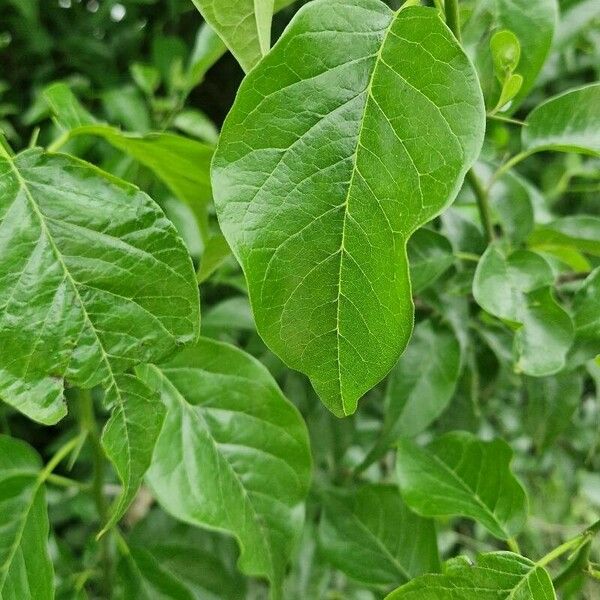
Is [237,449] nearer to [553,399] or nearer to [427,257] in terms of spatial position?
[427,257]

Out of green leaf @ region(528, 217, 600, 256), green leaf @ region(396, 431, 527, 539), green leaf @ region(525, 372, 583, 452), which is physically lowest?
green leaf @ region(525, 372, 583, 452)

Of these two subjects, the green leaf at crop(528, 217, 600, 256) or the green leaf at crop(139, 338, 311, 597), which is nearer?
the green leaf at crop(139, 338, 311, 597)

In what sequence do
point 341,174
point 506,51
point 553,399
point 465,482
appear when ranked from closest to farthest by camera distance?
1. point 341,174
2. point 506,51
3. point 465,482
4. point 553,399

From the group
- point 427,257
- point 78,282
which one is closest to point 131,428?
point 78,282

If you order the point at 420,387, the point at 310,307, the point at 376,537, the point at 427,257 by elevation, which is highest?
the point at 310,307

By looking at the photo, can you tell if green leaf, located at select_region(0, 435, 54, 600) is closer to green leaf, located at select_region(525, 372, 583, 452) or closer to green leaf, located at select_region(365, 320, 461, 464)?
green leaf, located at select_region(365, 320, 461, 464)

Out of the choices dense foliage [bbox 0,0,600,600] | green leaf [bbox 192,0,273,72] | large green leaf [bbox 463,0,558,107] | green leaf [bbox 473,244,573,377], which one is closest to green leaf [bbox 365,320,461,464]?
dense foliage [bbox 0,0,600,600]

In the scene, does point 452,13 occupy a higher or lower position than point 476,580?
higher

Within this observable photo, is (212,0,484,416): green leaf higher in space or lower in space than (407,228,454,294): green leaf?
higher
